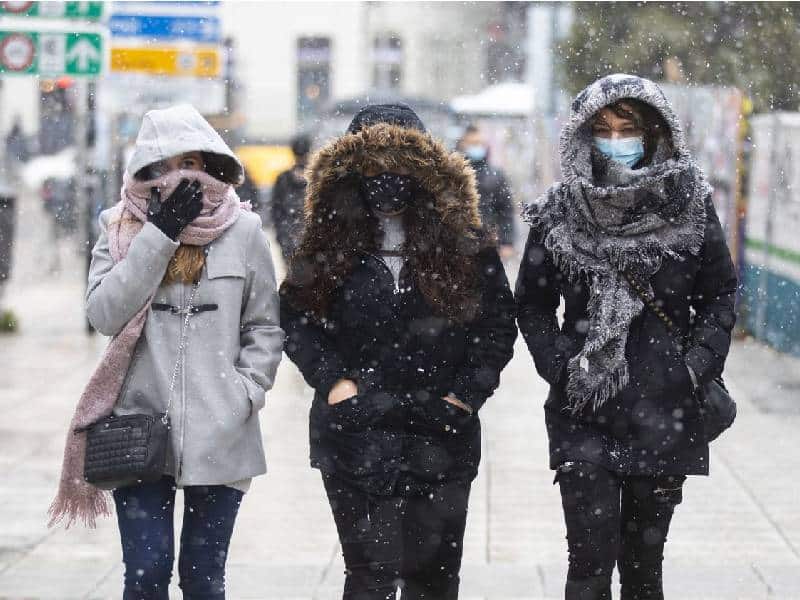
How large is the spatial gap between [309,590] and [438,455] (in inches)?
67.4

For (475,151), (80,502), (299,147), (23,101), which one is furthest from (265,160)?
(80,502)

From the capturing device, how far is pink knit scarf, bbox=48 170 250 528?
4.06 meters

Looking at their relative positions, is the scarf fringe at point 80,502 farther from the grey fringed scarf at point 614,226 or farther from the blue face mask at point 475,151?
the blue face mask at point 475,151

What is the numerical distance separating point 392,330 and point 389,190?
1.28ft

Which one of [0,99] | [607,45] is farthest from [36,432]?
[0,99]

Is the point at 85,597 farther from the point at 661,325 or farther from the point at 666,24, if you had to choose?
the point at 666,24

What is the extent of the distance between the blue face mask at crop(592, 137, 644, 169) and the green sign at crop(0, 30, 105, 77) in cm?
735

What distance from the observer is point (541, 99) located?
1017 inches

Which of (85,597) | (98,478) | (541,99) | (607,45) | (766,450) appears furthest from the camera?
(541,99)

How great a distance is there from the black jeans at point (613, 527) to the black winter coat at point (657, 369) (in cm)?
6

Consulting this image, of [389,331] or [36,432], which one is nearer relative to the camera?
[389,331]

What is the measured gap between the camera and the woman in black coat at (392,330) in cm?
410

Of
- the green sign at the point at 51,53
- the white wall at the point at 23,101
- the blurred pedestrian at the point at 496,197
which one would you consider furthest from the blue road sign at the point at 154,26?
the white wall at the point at 23,101

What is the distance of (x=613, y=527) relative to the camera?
411 cm
